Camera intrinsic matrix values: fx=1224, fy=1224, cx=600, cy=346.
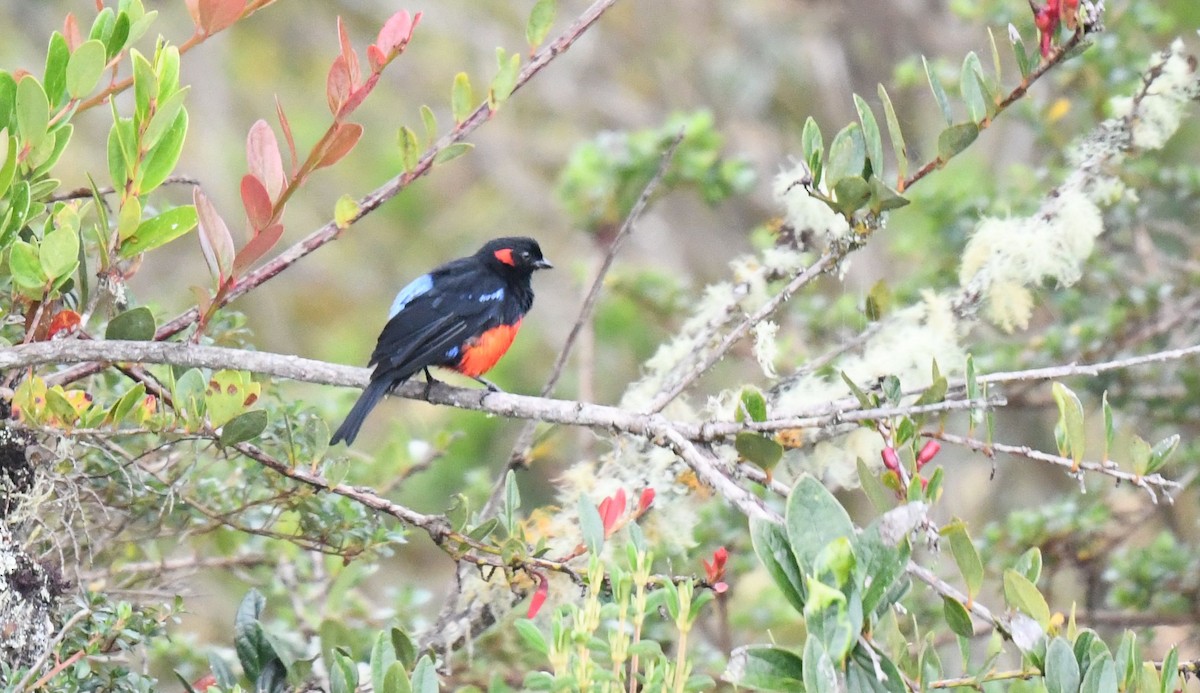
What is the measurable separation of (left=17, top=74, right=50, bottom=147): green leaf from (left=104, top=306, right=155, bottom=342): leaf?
33cm

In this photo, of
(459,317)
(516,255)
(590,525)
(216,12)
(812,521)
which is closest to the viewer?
(812,521)

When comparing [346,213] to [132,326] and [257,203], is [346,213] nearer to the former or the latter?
[257,203]

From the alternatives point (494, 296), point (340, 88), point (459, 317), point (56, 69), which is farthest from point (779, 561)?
point (494, 296)

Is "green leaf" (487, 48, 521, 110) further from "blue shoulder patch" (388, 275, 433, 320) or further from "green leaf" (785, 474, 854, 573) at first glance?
"blue shoulder patch" (388, 275, 433, 320)

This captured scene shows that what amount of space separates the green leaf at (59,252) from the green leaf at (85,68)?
0.33 meters

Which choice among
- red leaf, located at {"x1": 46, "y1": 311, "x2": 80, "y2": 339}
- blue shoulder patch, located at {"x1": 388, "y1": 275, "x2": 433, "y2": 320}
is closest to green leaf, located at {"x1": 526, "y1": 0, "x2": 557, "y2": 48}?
red leaf, located at {"x1": 46, "y1": 311, "x2": 80, "y2": 339}

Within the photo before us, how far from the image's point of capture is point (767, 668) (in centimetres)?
168

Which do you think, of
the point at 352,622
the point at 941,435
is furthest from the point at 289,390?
the point at 941,435

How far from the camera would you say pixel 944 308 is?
3262mm

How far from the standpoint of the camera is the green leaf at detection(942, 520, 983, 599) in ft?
5.83

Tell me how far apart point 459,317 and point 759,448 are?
6.72 ft

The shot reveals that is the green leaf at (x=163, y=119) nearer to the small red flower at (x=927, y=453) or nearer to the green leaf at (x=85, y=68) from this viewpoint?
the green leaf at (x=85, y=68)

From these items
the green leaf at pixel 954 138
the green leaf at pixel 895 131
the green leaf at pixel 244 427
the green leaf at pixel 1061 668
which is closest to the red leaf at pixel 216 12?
the green leaf at pixel 244 427

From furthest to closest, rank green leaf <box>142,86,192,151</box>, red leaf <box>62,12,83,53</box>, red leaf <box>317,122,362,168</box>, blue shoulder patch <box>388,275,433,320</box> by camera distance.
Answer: blue shoulder patch <box>388,275,433,320</box>, red leaf <box>62,12,83,53</box>, red leaf <box>317,122,362,168</box>, green leaf <box>142,86,192,151</box>
